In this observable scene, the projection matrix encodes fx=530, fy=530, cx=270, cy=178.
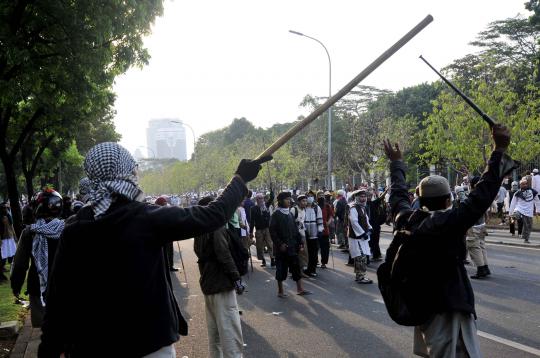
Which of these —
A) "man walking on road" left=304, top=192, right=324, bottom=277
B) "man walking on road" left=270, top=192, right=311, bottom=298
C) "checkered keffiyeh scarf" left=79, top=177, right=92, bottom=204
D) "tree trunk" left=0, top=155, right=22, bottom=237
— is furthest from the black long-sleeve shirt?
"checkered keffiyeh scarf" left=79, top=177, right=92, bottom=204

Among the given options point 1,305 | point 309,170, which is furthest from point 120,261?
point 309,170

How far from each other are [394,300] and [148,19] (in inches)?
287

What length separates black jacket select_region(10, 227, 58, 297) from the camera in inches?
208

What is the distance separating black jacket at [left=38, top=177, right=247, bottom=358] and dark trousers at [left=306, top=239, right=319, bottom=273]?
911 centimetres

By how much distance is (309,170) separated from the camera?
44594 millimetres

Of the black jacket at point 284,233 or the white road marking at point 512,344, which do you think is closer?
the white road marking at point 512,344

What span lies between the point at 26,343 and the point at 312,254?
6460 mm

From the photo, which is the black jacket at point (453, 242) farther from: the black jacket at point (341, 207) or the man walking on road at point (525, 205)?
the man walking on road at point (525, 205)

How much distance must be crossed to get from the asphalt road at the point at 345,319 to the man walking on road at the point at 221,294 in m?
0.87

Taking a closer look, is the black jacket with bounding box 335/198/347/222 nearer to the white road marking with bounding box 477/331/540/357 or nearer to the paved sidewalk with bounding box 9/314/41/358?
the white road marking with bounding box 477/331/540/357

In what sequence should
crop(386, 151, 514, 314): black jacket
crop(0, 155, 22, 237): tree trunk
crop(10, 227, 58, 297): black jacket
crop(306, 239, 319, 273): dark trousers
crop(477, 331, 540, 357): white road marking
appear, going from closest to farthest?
crop(386, 151, 514, 314): black jacket
crop(10, 227, 58, 297): black jacket
crop(477, 331, 540, 357): white road marking
crop(306, 239, 319, 273): dark trousers
crop(0, 155, 22, 237): tree trunk

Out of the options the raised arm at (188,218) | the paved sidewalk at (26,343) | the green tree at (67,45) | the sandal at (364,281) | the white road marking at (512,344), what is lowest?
the paved sidewalk at (26,343)

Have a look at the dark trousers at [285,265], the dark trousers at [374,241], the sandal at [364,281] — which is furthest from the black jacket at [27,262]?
the dark trousers at [374,241]

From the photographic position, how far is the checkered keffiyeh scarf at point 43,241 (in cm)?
546
